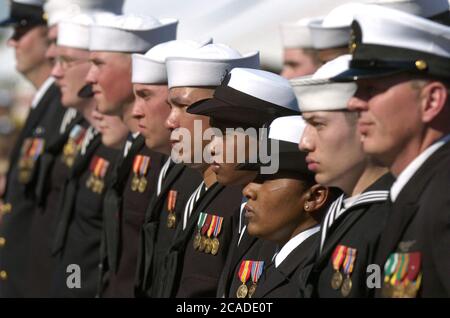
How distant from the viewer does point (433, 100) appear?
589cm

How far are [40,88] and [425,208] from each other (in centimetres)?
761

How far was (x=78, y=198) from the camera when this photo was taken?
1099 cm

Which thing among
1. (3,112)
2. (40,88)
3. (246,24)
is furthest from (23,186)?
(3,112)

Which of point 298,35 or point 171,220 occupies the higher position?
point 298,35

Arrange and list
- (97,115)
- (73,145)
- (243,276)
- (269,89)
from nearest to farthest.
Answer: (243,276)
(269,89)
(97,115)
(73,145)

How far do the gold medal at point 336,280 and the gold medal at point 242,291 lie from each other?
110 cm

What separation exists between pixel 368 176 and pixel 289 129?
757 millimetres

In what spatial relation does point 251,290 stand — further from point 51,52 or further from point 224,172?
point 51,52

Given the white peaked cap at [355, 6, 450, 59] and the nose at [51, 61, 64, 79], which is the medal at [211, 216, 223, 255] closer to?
the white peaked cap at [355, 6, 450, 59]

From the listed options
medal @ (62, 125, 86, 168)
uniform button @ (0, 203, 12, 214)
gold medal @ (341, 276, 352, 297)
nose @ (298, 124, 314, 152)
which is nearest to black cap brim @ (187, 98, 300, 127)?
nose @ (298, 124, 314, 152)

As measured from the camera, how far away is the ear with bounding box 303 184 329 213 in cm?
718

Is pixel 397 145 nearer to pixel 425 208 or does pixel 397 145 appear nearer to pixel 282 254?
pixel 425 208

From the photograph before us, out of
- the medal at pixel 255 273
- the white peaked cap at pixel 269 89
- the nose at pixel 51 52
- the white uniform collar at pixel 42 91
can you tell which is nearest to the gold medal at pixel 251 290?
the medal at pixel 255 273

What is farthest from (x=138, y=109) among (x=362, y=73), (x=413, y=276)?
(x=413, y=276)
